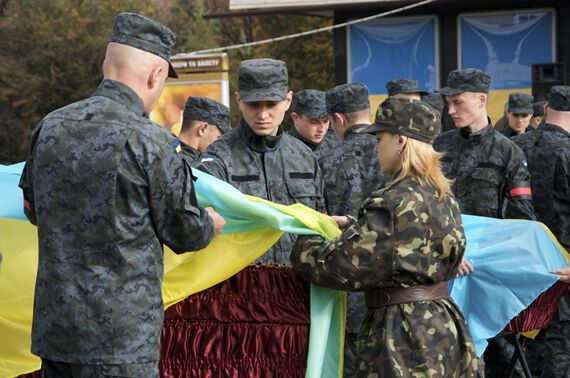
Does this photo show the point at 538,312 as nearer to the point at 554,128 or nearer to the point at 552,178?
the point at 552,178

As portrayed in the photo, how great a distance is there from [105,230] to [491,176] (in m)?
4.26

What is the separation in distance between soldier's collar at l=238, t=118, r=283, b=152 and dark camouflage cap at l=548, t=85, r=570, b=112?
134 inches

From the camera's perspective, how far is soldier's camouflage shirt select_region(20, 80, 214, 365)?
4.38 m

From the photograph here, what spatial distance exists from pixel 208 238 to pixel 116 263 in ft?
1.46

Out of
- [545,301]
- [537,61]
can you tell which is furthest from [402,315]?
[537,61]

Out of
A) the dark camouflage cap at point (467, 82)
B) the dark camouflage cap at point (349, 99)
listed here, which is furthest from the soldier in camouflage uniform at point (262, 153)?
the dark camouflage cap at point (467, 82)

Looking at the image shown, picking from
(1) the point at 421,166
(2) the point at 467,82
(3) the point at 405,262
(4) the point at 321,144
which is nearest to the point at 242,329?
(3) the point at 405,262

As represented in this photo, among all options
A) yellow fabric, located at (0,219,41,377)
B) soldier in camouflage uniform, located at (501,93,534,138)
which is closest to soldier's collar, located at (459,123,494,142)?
yellow fabric, located at (0,219,41,377)

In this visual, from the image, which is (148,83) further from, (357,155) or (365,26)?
(365,26)

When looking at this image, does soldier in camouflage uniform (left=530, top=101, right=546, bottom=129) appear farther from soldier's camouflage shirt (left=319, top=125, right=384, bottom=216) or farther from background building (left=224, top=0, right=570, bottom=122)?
background building (left=224, top=0, right=570, bottom=122)

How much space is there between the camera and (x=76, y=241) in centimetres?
440

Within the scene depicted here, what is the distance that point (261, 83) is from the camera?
6277 mm

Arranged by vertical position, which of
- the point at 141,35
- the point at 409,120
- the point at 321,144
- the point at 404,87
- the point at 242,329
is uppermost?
the point at 141,35

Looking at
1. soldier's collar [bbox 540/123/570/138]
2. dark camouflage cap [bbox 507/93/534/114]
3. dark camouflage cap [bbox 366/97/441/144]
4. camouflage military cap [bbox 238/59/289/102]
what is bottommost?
dark camouflage cap [bbox 507/93/534/114]
